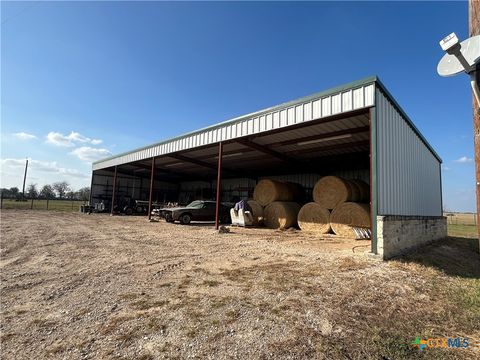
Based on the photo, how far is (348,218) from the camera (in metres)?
11.6

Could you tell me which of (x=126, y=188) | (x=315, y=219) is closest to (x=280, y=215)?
(x=315, y=219)

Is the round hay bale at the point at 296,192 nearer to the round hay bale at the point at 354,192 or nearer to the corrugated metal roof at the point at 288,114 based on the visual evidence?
the round hay bale at the point at 354,192

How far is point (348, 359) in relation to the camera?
104 inches

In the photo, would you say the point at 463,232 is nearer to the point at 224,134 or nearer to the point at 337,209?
the point at 337,209

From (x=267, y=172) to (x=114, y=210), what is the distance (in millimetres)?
13771

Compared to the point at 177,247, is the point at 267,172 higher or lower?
higher

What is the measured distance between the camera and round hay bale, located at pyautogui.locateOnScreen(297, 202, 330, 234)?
1257 centimetres

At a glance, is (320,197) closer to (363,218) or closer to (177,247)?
(363,218)

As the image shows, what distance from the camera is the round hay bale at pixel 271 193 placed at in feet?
51.2

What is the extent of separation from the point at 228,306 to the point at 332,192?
969 centimetres

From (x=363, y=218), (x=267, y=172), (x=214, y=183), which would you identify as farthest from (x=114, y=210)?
(x=363, y=218)

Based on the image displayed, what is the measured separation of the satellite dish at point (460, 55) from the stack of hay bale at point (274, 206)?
36.1 feet

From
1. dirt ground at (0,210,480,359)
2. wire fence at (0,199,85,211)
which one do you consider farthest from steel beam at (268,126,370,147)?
wire fence at (0,199,85,211)
